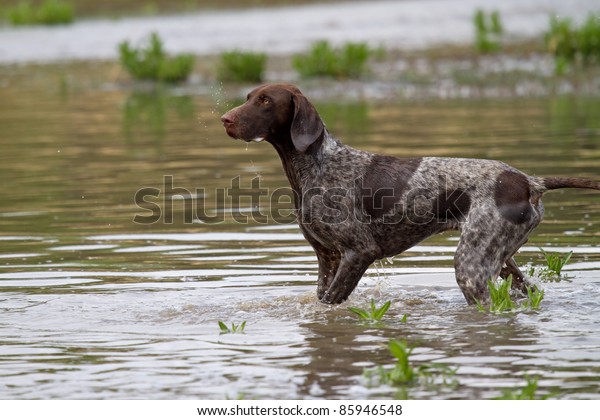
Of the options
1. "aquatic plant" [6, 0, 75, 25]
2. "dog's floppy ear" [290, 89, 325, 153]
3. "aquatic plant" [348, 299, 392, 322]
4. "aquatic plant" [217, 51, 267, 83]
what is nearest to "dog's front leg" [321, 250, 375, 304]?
"aquatic plant" [348, 299, 392, 322]

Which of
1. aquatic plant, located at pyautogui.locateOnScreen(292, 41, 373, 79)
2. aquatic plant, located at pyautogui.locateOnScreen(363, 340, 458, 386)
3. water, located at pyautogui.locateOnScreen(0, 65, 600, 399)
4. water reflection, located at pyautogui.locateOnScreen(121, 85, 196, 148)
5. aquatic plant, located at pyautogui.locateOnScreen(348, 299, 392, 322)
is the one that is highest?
aquatic plant, located at pyautogui.locateOnScreen(292, 41, 373, 79)

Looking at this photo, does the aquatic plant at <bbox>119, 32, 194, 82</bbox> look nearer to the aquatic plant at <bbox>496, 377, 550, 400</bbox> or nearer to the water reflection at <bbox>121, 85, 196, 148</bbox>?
the water reflection at <bbox>121, 85, 196, 148</bbox>

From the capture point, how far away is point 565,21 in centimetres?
2323

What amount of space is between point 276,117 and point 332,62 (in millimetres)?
15540

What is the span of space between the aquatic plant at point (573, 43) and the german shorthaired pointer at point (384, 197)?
14.7 m

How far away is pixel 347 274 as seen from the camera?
7.99 m

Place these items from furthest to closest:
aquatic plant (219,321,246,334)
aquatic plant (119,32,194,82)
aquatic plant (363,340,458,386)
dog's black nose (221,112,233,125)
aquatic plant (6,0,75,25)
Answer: aquatic plant (6,0,75,25) < aquatic plant (119,32,194,82) < dog's black nose (221,112,233,125) < aquatic plant (219,321,246,334) < aquatic plant (363,340,458,386)

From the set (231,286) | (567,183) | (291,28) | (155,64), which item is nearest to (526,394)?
(567,183)

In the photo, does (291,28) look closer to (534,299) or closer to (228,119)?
(228,119)

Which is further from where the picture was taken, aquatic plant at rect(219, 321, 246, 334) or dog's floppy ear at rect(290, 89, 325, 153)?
dog's floppy ear at rect(290, 89, 325, 153)

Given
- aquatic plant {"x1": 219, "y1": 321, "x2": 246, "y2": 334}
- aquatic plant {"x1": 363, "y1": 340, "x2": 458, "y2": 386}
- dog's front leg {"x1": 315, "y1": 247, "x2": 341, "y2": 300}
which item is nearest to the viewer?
aquatic plant {"x1": 363, "y1": 340, "x2": 458, "y2": 386}

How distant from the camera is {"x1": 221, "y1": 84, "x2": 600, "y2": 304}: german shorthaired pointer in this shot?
300 inches

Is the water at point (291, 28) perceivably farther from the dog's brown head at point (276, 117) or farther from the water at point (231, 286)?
the dog's brown head at point (276, 117)

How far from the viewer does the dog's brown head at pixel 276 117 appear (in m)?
7.84
